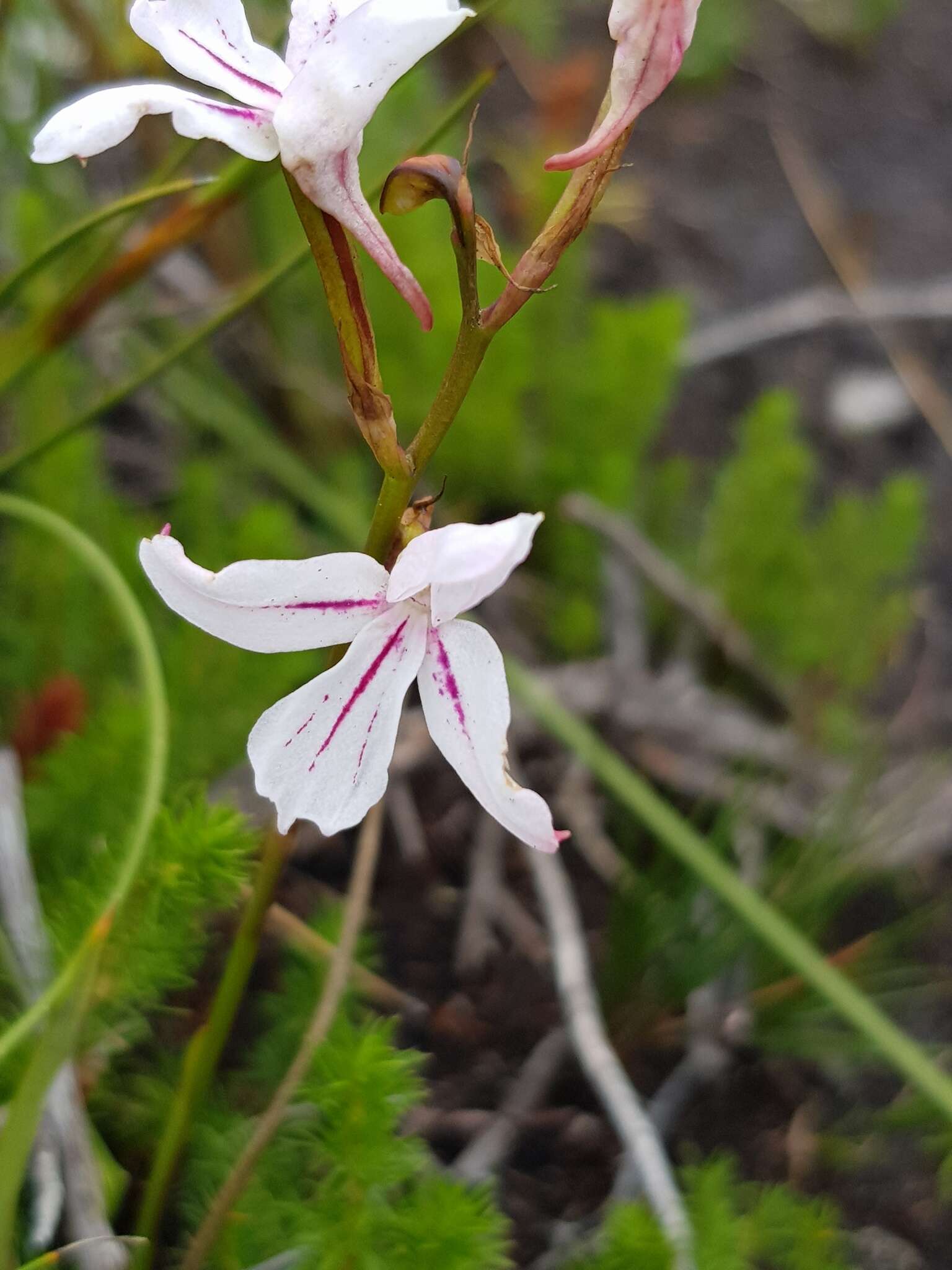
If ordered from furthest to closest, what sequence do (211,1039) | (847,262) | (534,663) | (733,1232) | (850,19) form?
(850,19) < (847,262) < (534,663) < (733,1232) < (211,1039)

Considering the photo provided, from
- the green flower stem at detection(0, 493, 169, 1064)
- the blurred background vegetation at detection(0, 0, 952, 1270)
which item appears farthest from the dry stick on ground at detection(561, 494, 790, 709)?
the green flower stem at detection(0, 493, 169, 1064)

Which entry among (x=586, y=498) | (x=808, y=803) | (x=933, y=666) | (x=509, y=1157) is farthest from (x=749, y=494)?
(x=509, y=1157)

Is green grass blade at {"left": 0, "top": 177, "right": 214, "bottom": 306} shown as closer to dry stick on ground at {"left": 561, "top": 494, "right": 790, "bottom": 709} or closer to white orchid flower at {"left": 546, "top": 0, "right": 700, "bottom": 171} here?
white orchid flower at {"left": 546, "top": 0, "right": 700, "bottom": 171}

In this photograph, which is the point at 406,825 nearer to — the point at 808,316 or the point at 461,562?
the point at 461,562

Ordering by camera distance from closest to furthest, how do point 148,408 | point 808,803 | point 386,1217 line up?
point 386,1217
point 808,803
point 148,408

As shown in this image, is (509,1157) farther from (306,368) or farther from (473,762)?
(306,368)


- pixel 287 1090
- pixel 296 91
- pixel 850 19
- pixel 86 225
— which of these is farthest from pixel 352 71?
pixel 850 19
